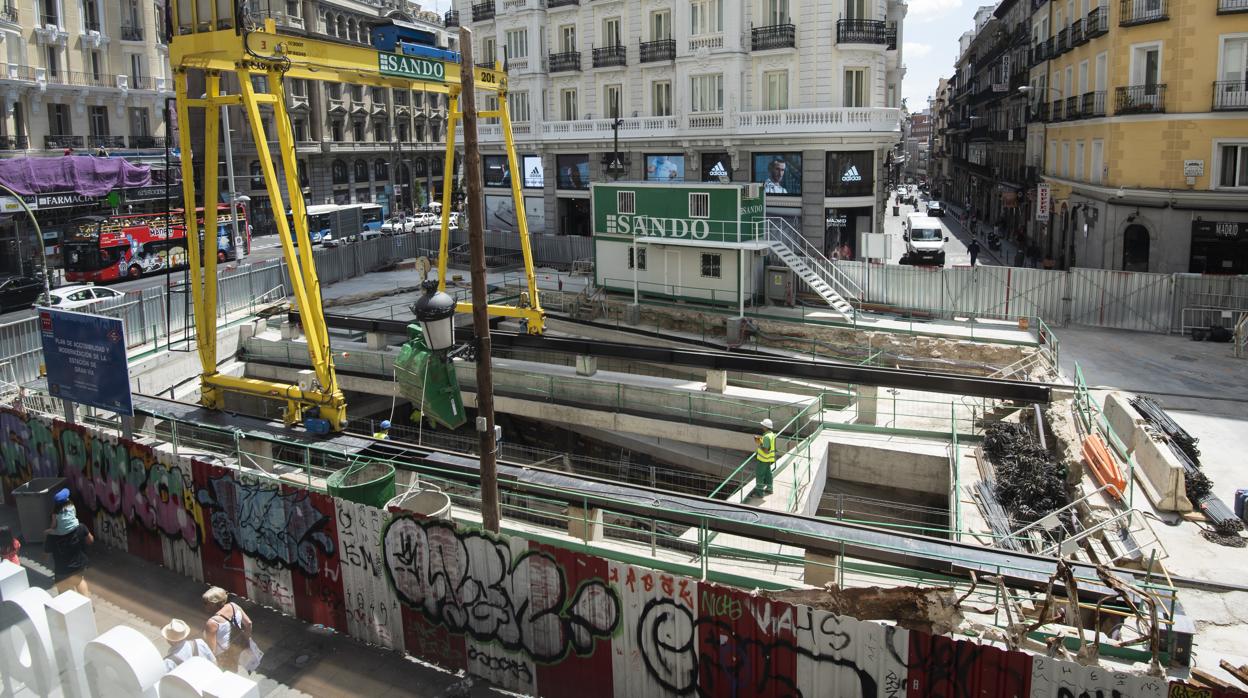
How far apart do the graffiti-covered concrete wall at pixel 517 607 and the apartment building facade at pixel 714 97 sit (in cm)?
3081

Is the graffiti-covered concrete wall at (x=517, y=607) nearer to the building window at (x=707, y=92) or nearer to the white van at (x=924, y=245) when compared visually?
the building window at (x=707, y=92)

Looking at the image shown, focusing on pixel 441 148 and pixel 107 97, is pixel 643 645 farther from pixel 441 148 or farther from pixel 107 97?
pixel 441 148

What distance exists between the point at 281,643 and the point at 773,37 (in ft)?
113

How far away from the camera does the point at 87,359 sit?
50.0 feet

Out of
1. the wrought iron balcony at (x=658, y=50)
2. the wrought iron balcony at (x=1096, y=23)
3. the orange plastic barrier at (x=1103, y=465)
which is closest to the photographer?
the orange plastic barrier at (x=1103, y=465)

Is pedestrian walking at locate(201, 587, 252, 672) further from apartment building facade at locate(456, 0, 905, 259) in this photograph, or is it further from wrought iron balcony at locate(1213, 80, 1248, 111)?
wrought iron balcony at locate(1213, 80, 1248, 111)

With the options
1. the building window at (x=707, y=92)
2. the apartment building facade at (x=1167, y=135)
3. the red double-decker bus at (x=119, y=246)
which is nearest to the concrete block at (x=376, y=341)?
the red double-decker bus at (x=119, y=246)

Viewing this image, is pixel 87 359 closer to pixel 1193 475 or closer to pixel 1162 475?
pixel 1162 475

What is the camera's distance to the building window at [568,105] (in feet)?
157

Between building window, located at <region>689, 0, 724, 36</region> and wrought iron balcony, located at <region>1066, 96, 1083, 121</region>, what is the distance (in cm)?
1573

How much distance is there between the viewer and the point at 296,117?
70375mm

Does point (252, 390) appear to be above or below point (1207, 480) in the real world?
above

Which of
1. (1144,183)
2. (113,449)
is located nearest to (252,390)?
(113,449)

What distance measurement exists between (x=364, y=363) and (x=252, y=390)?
9458mm
